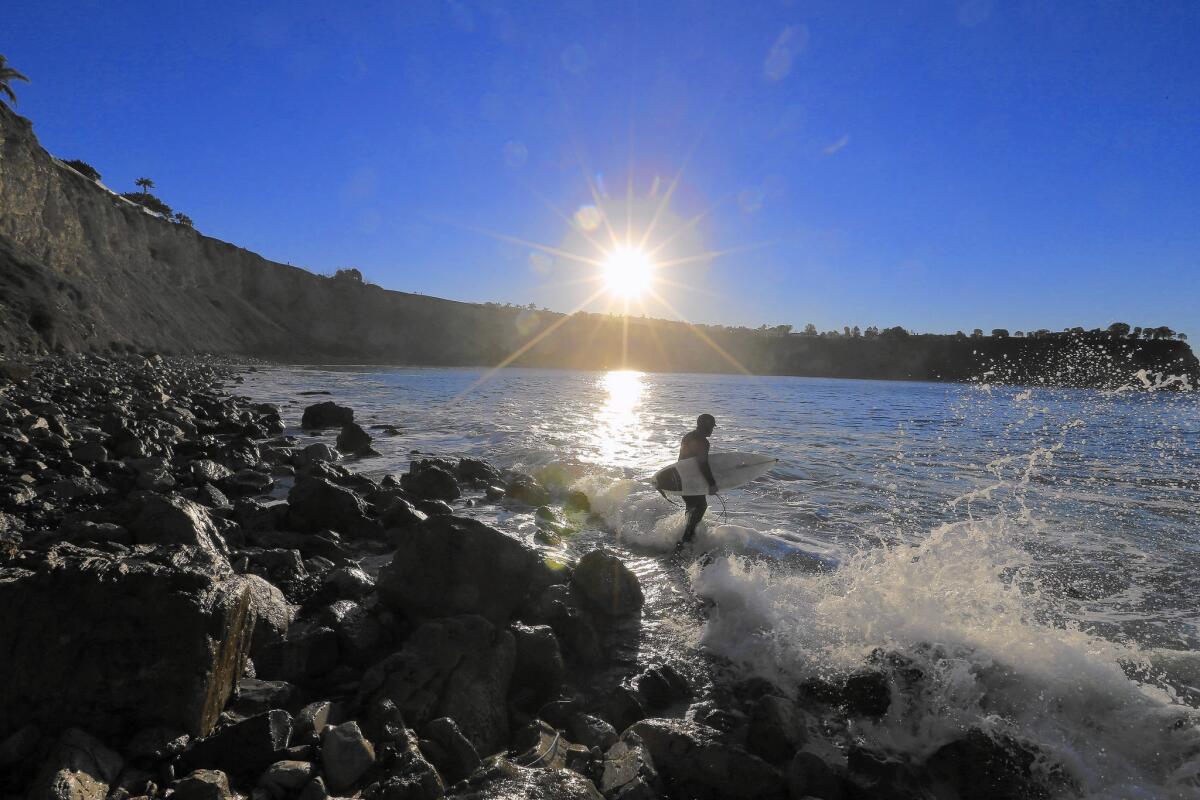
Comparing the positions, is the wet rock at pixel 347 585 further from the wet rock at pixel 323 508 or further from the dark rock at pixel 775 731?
the dark rock at pixel 775 731

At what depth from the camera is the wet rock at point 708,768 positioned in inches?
141

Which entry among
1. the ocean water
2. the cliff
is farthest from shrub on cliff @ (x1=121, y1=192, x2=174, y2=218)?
the ocean water

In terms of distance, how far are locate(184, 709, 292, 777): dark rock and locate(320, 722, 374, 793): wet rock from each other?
214mm

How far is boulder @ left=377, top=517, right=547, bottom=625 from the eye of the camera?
5.30 m

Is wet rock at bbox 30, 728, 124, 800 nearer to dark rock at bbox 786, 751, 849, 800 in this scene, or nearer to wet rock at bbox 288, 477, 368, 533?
dark rock at bbox 786, 751, 849, 800

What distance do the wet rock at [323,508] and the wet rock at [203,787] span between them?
198 inches

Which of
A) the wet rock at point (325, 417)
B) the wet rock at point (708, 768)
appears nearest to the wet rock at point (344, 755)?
the wet rock at point (708, 768)

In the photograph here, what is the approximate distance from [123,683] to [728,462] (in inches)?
336

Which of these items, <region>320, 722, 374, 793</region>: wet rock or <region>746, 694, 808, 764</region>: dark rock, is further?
<region>746, 694, 808, 764</region>: dark rock

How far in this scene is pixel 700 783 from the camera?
3.60m

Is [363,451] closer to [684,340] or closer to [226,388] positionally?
[226,388]

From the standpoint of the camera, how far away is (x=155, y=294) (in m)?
48.3

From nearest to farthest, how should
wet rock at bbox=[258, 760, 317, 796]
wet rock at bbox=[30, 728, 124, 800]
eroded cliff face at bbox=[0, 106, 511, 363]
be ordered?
wet rock at bbox=[30, 728, 124, 800] < wet rock at bbox=[258, 760, 317, 796] < eroded cliff face at bbox=[0, 106, 511, 363]

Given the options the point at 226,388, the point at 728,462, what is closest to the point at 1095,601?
the point at 728,462
